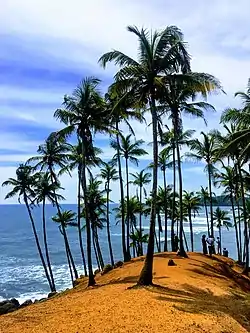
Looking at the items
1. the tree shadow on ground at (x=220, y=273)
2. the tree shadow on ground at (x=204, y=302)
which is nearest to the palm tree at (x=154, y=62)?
the tree shadow on ground at (x=204, y=302)

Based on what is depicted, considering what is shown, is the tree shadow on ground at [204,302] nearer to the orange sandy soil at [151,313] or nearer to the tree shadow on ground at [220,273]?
the orange sandy soil at [151,313]

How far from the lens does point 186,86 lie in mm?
18062

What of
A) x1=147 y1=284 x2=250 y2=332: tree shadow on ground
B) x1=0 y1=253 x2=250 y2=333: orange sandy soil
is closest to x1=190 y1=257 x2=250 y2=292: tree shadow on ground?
x1=0 y1=253 x2=250 y2=333: orange sandy soil

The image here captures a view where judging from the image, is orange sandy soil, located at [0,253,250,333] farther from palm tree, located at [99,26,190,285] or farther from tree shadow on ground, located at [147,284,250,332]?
palm tree, located at [99,26,190,285]

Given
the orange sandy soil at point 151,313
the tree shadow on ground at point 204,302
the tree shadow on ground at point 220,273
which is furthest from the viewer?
the tree shadow on ground at point 220,273

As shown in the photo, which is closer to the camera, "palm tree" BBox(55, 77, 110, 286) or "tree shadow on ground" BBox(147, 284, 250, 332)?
"tree shadow on ground" BBox(147, 284, 250, 332)

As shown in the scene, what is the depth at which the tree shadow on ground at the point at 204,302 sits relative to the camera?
12.1 m

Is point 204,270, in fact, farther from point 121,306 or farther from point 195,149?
point 195,149

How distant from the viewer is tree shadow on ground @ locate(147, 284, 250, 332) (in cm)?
1206

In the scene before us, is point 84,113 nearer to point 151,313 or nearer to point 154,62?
point 154,62

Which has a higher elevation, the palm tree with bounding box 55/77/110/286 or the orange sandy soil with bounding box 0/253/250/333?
the palm tree with bounding box 55/77/110/286

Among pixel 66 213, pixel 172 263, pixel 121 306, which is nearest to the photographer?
pixel 121 306

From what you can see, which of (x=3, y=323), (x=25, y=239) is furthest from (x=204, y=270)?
(x=25, y=239)

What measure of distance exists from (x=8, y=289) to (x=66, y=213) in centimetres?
1177
